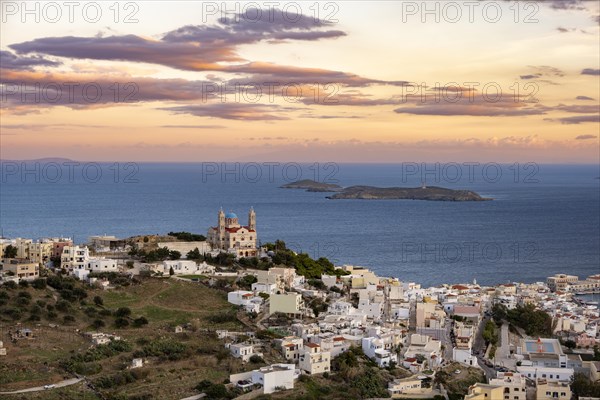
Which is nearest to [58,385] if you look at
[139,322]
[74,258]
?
[139,322]

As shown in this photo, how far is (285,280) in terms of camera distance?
29.8m

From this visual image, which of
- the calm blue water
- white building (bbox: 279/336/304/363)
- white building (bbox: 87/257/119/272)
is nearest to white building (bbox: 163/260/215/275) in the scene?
white building (bbox: 87/257/119/272)

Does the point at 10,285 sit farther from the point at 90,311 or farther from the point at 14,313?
the point at 90,311

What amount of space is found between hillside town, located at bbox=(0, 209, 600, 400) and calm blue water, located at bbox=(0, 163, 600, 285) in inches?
424

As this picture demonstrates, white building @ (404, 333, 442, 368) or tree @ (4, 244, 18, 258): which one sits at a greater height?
tree @ (4, 244, 18, 258)

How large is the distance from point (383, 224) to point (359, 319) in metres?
48.6

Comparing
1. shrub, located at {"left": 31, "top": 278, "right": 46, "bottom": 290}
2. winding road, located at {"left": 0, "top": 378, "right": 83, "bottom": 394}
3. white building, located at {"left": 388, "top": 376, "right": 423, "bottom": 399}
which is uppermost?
shrub, located at {"left": 31, "top": 278, "right": 46, "bottom": 290}

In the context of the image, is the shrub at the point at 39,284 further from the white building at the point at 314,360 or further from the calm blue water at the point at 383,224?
the calm blue water at the point at 383,224

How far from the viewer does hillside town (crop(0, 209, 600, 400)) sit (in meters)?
21.0

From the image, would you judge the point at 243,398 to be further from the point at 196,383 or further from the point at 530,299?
the point at 530,299

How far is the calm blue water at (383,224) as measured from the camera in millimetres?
49781

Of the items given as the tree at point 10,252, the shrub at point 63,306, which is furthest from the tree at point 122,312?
the tree at point 10,252

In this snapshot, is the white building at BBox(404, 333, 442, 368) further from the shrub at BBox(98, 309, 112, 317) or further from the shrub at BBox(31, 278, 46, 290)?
the shrub at BBox(31, 278, 46, 290)

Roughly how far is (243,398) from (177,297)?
28.1ft
